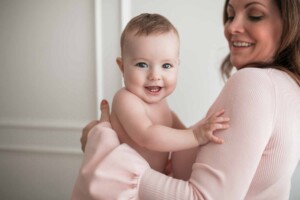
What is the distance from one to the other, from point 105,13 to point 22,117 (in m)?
0.99

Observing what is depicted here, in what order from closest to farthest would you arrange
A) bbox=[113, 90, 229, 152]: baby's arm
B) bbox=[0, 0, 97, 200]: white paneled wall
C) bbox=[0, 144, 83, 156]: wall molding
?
bbox=[113, 90, 229, 152]: baby's arm, bbox=[0, 0, 97, 200]: white paneled wall, bbox=[0, 144, 83, 156]: wall molding

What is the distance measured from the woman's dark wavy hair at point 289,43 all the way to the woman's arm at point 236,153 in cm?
17

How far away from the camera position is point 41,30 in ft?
6.86

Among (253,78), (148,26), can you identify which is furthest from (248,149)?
(148,26)

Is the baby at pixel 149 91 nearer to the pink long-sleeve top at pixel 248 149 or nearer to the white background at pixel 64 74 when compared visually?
the pink long-sleeve top at pixel 248 149

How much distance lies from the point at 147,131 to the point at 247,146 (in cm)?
27

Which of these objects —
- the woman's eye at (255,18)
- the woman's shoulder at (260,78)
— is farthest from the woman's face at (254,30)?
the woman's shoulder at (260,78)

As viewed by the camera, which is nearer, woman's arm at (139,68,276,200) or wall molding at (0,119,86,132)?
woman's arm at (139,68,276,200)

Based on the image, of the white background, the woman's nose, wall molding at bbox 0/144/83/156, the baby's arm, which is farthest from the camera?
wall molding at bbox 0/144/83/156

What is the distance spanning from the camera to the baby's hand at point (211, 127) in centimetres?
74

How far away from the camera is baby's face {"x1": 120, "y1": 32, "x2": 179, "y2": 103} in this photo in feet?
2.94

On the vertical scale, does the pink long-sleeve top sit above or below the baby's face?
below

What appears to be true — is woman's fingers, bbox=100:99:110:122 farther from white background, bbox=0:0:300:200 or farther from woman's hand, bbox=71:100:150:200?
white background, bbox=0:0:300:200

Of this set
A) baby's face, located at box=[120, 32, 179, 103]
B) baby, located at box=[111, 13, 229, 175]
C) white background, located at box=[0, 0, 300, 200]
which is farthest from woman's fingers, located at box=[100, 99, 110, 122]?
white background, located at box=[0, 0, 300, 200]
